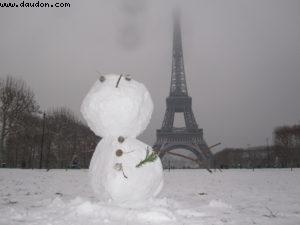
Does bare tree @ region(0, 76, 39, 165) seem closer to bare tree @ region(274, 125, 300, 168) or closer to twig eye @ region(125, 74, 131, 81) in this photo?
twig eye @ region(125, 74, 131, 81)

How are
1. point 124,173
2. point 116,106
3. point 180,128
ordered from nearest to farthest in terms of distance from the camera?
point 124,173 < point 116,106 < point 180,128

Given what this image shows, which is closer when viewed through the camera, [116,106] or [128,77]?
[116,106]

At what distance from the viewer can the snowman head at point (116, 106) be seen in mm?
5266

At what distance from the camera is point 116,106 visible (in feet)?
17.2

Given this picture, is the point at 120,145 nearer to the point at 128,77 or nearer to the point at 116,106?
the point at 116,106

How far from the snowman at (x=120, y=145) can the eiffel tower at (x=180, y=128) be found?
38.3 meters

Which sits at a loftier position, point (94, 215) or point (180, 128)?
point (180, 128)

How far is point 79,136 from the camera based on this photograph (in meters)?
37.9

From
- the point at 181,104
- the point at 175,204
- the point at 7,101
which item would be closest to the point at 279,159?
the point at 181,104

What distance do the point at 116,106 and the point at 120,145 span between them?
0.64 m

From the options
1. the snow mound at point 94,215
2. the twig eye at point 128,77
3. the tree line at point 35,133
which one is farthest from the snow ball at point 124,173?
the tree line at point 35,133

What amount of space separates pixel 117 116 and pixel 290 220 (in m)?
3.07

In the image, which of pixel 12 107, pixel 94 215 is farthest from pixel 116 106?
pixel 12 107

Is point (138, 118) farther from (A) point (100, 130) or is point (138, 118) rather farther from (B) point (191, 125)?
(B) point (191, 125)
